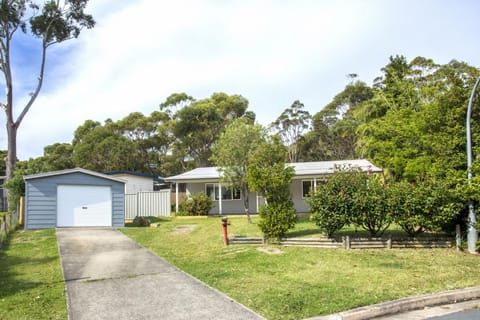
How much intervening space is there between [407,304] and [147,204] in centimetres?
1923

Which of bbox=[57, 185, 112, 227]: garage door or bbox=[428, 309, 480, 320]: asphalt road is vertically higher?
bbox=[57, 185, 112, 227]: garage door

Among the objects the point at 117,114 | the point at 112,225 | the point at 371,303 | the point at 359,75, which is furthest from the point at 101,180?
the point at 359,75

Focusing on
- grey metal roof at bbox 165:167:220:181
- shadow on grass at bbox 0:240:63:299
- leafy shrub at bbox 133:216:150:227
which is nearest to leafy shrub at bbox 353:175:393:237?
shadow on grass at bbox 0:240:63:299

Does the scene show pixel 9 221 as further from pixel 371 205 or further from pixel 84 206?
pixel 371 205

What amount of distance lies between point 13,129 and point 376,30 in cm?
2146

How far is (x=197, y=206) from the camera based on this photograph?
21.8m

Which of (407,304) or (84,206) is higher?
(84,206)

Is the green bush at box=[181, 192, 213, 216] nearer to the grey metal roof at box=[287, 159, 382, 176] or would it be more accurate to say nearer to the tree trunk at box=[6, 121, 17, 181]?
the grey metal roof at box=[287, 159, 382, 176]

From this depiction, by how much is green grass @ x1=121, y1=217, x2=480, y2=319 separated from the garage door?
20.8 feet

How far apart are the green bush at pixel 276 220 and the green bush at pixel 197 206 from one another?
34.7 ft

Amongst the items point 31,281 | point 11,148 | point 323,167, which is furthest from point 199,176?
point 31,281

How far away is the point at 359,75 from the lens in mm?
44094

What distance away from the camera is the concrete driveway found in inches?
214

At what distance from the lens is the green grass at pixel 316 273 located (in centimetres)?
590
